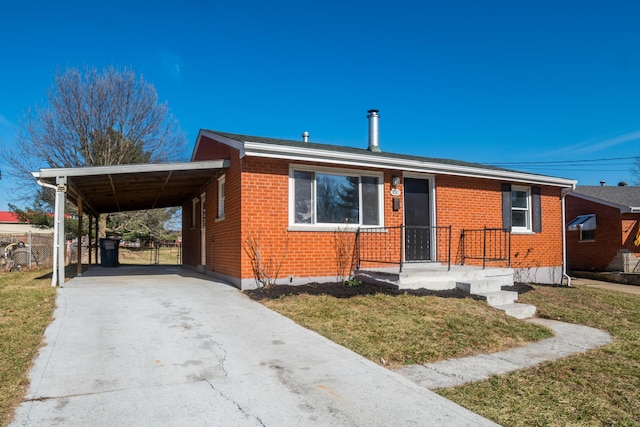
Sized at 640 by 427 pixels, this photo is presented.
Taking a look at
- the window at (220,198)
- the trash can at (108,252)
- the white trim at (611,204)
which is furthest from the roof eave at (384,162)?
the trash can at (108,252)

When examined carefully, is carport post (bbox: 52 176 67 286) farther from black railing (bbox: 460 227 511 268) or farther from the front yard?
black railing (bbox: 460 227 511 268)

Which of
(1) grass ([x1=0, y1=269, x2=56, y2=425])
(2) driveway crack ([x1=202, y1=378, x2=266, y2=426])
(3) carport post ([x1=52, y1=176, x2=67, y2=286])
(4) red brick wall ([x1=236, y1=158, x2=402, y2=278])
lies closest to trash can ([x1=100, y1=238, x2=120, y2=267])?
(1) grass ([x1=0, y1=269, x2=56, y2=425])

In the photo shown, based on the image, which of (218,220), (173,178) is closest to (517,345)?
(218,220)

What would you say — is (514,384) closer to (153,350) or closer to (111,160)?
(153,350)

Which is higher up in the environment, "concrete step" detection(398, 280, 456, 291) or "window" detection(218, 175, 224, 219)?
"window" detection(218, 175, 224, 219)

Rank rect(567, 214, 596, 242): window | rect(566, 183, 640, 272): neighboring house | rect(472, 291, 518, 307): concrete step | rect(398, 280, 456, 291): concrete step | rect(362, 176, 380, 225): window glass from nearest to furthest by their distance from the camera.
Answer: rect(472, 291, 518, 307): concrete step
rect(398, 280, 456, 291): concrete step
rect(362, 176, 380, 225): window glass
rect(566, 183, 640, 272): neighboring house
rect(567, 214, 596, 242): window

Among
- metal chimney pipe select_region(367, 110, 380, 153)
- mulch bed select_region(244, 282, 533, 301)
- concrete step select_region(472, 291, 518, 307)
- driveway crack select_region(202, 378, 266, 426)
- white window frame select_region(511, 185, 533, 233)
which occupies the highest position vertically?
metal chimney pipe select_region(367, 110, 380, 153)

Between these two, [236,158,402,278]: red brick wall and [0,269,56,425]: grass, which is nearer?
[0,269,56,425]: grass

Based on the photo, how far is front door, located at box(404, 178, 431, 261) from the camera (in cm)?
1051

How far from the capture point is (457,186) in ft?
36.6

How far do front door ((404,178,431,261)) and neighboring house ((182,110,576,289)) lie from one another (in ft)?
0.08

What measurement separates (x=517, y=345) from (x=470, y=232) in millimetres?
5828

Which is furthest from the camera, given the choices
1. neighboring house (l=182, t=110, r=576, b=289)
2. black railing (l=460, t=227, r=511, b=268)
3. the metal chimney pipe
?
the metal chimney pipe

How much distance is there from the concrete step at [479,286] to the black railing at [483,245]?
2.24 m
